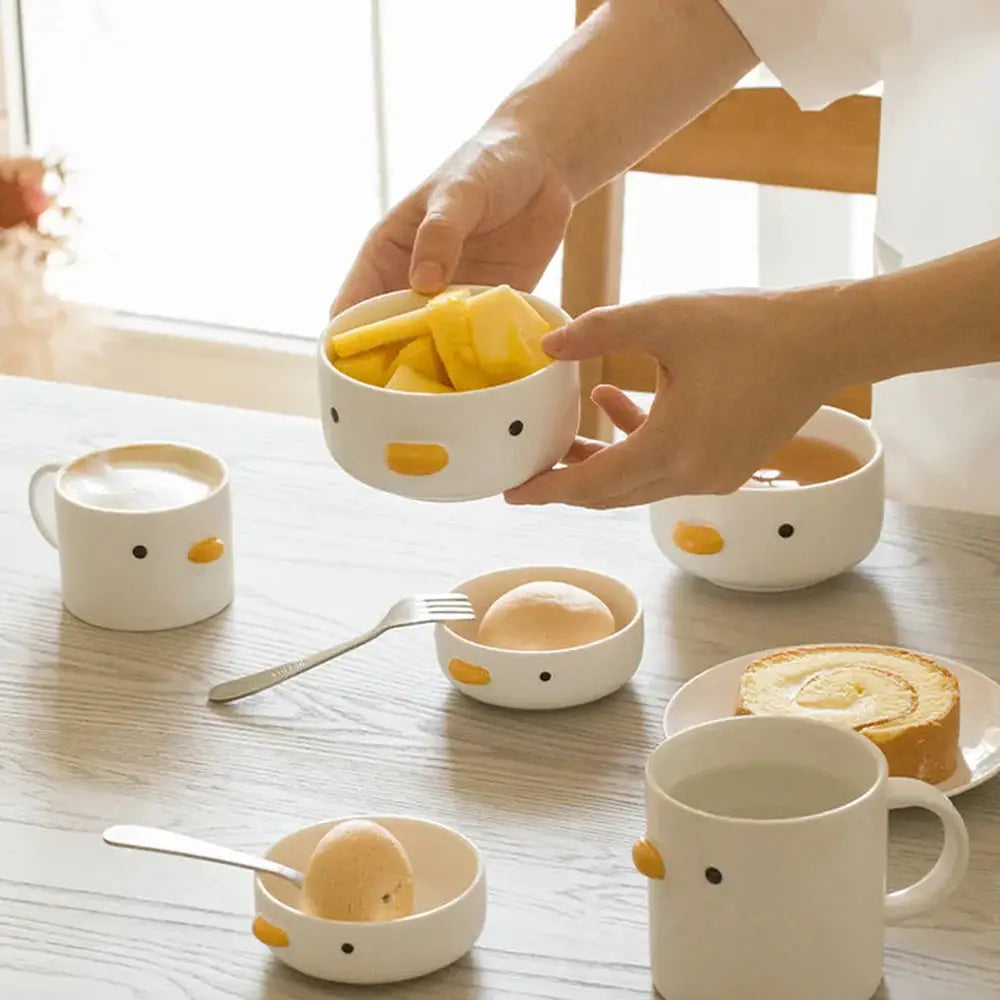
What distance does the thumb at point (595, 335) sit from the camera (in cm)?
102

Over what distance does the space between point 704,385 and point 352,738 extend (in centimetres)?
29

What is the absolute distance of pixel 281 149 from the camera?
275 cm

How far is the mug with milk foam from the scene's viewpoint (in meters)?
1.21

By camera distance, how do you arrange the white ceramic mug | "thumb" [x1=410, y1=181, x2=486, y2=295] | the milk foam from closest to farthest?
the white ceramic mug → "thumb" [x1=410, y1=181, x2=486, y2=295] → the milk foam

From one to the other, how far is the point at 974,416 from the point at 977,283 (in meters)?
0.46

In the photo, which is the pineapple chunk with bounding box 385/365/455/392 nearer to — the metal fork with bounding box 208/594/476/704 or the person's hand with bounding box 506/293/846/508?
the person's hand with bounding box 506/293/846/508

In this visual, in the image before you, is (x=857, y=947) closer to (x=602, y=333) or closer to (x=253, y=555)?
(x=602, y=333)

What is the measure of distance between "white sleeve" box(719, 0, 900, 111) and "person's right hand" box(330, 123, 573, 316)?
0.68ft

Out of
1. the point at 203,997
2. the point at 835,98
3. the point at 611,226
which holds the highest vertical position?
the point at 835,98

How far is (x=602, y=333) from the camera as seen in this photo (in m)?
1.02

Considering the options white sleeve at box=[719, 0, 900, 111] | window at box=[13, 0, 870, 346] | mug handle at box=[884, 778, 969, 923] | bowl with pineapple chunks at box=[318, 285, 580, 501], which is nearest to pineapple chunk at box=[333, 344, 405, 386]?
bowl with pineapple chunks at box=[318, 285, 580, 501]

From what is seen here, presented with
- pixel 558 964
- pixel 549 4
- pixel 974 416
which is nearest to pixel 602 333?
pixel 558 964

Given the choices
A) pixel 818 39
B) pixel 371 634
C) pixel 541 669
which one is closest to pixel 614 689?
pixel 541 669

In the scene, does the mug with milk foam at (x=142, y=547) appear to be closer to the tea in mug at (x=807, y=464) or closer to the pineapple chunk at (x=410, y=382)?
the pineapple chunk at (x=410, y=382)
